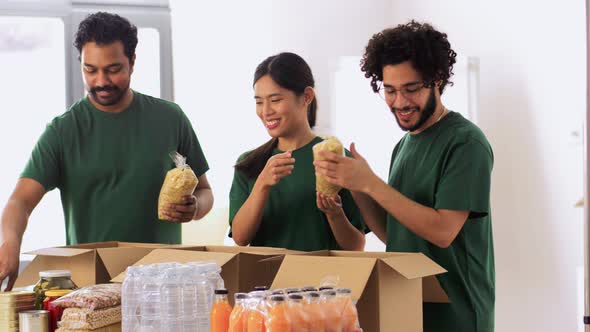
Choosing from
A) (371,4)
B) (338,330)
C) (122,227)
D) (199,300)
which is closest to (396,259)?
(338,330)

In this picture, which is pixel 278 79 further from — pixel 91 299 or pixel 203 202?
pixel 91 299

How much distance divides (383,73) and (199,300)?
83 centimetres

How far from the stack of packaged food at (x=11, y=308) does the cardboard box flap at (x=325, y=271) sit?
0.67 meters

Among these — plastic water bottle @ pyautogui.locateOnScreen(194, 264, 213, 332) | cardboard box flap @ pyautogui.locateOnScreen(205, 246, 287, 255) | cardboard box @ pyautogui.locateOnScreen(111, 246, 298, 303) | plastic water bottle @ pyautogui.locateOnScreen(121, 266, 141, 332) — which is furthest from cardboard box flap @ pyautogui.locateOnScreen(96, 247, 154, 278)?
plastic water bottle @ pyautogui.locateOnScreen(194, 264, 213, 332)

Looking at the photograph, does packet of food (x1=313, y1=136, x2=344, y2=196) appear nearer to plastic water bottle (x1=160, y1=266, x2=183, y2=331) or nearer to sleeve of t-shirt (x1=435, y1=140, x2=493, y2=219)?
sleeve of t-shirt (x1=435, y1=140, x2=493, y2=219)

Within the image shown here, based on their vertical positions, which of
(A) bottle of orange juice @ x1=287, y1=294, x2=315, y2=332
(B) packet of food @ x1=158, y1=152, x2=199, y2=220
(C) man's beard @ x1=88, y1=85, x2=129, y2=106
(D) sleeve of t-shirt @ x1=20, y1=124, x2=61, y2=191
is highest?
(C) man's beard @ x1=88, y1=85, x2=129, y2=106

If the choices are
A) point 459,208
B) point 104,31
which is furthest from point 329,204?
point 104,31

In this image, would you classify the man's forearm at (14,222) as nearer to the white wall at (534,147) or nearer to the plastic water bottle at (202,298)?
the plastic water bottle at (202,298)

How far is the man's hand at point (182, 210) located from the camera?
2.49 metres

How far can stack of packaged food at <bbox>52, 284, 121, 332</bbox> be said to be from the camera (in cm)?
187

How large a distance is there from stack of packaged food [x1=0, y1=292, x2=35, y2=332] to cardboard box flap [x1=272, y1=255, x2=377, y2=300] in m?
0.67

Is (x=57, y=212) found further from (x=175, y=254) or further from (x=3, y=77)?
(x=175, y=254)

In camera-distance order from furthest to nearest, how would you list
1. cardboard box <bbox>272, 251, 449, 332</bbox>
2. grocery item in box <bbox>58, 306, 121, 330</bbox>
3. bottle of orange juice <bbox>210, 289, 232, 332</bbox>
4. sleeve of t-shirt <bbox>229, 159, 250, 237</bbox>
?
sleeve of t-shirt <bbox>229, 159, 250, 237</bbox> < grocery item in box <bbox>58, 306, 121, 330</bbox> < cardboard box <bbox>272, 251, 449, 332</bbox> < bottle of orange juice <bbox>210, 289, 232, 332</bbox>

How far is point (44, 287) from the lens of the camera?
2.07 metres
